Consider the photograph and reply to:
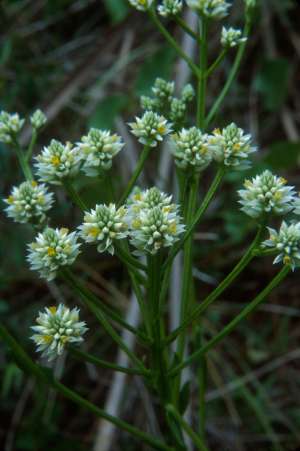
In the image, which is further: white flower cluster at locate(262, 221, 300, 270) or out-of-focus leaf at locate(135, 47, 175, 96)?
out-of-focus leaf at locate(135, 47, 175, 96)

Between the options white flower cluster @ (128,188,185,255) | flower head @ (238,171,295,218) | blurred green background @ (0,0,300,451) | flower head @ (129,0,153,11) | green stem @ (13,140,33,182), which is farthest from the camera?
blurred green background @ (0,0,300,451)

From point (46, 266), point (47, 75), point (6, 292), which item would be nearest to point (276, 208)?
point (46, 266)

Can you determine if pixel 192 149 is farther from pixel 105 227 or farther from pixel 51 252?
pixel 51 252

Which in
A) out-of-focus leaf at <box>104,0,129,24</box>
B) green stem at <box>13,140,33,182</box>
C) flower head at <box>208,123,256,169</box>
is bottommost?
flower head at <box>208,123,256,169</box>

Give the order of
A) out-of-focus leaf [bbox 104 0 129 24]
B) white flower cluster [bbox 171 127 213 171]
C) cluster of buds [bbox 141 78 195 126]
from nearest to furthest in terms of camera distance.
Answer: white flower cluster [bbox 171 127 213 171] < cluster of buds [bbox 141 78 195 126] < out-of-focus leaf [bbox 104 0 129 24]

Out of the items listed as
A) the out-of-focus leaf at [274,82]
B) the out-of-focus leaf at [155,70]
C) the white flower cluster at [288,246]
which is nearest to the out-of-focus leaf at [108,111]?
the out-of-focus leaf at [155,70]

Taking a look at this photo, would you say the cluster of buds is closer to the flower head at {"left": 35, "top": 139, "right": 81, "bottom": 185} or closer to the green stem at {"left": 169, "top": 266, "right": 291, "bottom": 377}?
the flower head at {"left": 35, "top": 139, "right": 81, "bottom": 185}

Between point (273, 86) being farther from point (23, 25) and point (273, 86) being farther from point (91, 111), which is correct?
point (23, 25)

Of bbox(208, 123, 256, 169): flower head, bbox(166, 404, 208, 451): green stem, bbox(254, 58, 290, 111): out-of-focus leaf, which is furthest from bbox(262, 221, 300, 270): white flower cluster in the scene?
bbox(254, 58, 290, 111): out-of-focus leaf
